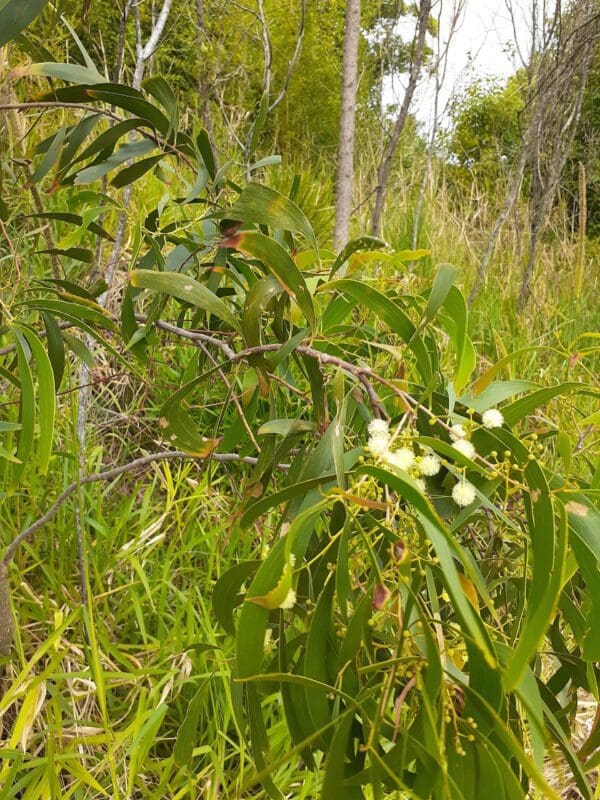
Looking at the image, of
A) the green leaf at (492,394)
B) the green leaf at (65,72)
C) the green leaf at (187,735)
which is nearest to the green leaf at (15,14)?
the green leaf at (65,72)

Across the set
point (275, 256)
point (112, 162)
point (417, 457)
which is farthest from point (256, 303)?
point (112, 162)

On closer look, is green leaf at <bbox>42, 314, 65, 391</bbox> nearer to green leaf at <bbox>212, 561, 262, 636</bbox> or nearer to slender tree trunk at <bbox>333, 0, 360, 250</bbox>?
green leaf at <bbox>212, 561, 262, 636</bbox>

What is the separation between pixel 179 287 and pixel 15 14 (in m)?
0.15

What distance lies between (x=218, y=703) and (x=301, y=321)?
25.9 inches

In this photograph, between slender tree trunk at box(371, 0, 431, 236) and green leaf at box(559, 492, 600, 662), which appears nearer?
green leaf at box(559, 492, 600, 662)

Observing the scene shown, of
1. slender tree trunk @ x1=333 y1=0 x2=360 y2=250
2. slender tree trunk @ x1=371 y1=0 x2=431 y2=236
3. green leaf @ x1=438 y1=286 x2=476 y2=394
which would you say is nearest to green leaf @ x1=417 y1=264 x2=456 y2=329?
green leaf @ x1=438 y1=286 x2=476 y2=394

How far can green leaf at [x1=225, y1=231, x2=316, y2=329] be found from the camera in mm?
361

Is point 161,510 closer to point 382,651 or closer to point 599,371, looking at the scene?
point 382,651

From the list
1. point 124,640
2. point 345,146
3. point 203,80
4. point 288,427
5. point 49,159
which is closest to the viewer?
point 288,427

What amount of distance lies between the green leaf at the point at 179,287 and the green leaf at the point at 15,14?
0.13m

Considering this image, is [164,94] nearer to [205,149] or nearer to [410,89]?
[205,149]

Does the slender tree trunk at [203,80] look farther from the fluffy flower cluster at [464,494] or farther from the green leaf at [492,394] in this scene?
the fluffy flower cluster at [464,494]

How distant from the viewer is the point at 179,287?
1.19ft

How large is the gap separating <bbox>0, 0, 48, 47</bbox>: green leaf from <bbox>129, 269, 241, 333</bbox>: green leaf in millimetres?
129
